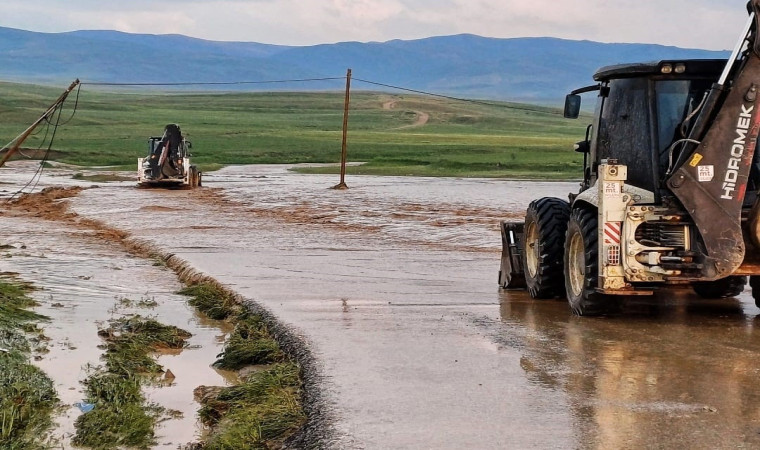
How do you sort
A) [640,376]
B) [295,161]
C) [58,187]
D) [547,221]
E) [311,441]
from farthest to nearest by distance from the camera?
[295,161] < [58,187] < [547,221] < [640,376] < [311,441]

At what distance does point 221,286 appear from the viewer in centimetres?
1568

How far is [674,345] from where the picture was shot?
11.1 meters

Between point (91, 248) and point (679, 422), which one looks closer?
point (679, 422)

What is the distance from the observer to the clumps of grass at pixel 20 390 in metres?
8.63

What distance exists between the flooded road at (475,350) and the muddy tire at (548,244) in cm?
23

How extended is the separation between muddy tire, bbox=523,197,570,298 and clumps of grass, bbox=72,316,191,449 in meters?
4.01

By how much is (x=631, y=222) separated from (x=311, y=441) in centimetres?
485

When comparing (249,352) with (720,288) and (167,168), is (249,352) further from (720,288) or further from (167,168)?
(167,168)

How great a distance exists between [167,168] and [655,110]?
30544mm

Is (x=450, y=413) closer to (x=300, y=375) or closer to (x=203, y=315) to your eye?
(x=300, y=375)

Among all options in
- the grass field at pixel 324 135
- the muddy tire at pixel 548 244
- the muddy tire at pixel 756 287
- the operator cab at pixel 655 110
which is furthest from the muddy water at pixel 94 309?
the grass field at pixel 324 135

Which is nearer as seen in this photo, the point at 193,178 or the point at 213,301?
the point at 213,301

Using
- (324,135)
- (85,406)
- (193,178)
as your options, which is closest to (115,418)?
(85,406)

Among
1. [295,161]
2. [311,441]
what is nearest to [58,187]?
[295,161]
